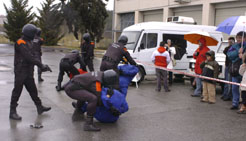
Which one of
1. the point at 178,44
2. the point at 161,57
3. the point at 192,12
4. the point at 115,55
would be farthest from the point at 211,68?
the point at 192,12

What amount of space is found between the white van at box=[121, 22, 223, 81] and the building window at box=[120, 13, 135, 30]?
22.6m

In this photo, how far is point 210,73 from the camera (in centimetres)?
823

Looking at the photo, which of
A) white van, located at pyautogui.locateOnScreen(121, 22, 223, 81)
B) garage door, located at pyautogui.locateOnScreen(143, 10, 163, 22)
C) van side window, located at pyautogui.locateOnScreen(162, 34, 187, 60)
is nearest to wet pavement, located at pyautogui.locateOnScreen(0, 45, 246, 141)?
white van, located at pyautogui.locateOnScreen(121, 22, 223, 81)

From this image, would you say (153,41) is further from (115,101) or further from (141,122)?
(115,101)

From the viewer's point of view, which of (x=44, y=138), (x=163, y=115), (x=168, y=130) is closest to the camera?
(x=44, y=138)

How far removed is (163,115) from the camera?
21.7 feet

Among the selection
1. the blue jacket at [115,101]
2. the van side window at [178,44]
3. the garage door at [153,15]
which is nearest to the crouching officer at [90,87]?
the blue jacket at [115,101]

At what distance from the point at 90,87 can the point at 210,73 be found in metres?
4.32

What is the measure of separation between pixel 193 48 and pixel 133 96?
4727 mm

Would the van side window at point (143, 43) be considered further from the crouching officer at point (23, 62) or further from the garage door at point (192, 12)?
the garage door at point (192, 12)

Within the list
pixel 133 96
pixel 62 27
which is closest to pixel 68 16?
pixel 62 27

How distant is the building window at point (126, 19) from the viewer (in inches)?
1354

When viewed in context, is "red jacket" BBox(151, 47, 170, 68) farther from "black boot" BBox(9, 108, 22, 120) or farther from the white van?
"black boot" BBox(9, 108, 22, 120)

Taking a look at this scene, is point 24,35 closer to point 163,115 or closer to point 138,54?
point 163,115
